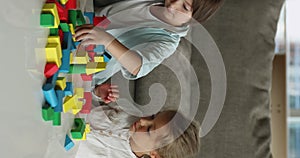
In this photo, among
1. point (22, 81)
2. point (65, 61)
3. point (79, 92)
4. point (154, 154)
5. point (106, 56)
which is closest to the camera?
point (22, 81)

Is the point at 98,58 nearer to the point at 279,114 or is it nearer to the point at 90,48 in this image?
the point at 90,48

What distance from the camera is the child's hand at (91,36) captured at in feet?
2.03

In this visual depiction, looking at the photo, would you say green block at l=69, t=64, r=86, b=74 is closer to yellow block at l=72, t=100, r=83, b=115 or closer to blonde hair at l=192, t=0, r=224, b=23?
yellow block at l=72, t=100, r=83, b=115

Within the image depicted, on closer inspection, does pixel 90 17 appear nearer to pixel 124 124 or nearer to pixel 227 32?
pixel 124 124

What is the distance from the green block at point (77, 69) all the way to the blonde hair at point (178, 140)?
285 mm

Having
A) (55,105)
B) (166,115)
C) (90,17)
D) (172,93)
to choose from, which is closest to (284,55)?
(172,93)

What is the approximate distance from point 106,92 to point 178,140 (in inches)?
6.6

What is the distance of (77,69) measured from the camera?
61cm

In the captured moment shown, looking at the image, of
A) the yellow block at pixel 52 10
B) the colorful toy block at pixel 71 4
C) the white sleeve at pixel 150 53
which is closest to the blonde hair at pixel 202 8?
the white sleeve at pixel 150 53

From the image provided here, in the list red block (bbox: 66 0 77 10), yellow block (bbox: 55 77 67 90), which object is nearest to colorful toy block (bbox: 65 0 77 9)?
red block (bbox: 66 0 77 10)

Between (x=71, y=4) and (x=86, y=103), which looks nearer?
(x=71, y=4)

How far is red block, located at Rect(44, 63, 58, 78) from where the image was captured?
478mm

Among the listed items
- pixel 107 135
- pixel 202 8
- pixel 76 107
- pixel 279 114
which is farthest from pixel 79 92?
pixel 279 114

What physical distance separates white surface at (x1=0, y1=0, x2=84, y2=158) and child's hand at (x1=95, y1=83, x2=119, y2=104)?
14.3 inches
